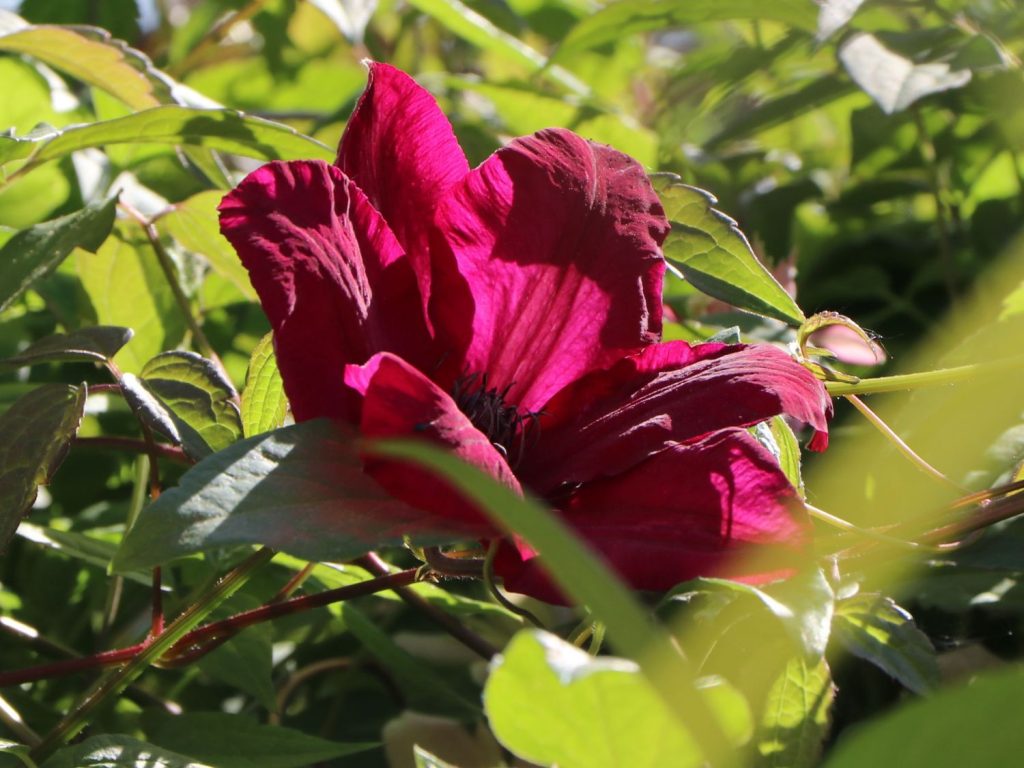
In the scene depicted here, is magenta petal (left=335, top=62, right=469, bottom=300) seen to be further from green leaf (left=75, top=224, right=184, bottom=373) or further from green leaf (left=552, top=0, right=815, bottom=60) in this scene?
green leaf (left=552, top=0, right=815, bottom=60)

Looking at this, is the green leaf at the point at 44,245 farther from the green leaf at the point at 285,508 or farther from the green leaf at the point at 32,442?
the green leaf at the point at 285,508

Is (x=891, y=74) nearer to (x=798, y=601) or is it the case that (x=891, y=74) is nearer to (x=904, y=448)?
(x=904, y=448)

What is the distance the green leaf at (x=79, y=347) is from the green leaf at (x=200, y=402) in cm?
3

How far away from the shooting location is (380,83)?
1.41 feet

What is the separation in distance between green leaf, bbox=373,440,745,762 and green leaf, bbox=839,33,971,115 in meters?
0.50

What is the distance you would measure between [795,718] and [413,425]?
0.19 m

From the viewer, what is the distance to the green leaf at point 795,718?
1.38ft

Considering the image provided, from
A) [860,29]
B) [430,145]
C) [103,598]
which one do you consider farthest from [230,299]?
[860,29]

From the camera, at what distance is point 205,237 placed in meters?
0.64

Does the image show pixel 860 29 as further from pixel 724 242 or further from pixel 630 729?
pixel 630 729

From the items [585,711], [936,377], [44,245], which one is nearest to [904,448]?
[936,377]

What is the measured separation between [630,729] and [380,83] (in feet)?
0.86

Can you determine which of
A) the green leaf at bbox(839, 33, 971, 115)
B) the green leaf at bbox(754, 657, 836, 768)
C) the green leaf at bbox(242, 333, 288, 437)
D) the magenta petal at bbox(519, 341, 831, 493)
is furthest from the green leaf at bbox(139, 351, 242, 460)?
the green leaf at bbox(839, 33, 971, 115)

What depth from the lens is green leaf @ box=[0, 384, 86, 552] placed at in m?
0.42
